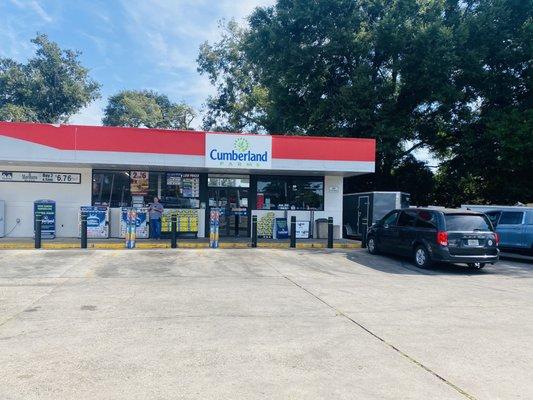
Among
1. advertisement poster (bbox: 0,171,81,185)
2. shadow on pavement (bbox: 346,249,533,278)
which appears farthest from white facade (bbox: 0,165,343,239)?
shadow on pavement (bbox: 346,249,533,278)

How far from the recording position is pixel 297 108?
2759cm

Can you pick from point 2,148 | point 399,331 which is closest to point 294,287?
point 399,331

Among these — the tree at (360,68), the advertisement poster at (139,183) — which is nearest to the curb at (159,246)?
the advertisement poster at (139,183)

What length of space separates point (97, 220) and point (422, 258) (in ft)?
38.5

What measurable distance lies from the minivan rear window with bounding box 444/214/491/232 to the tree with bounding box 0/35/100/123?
1703 inches

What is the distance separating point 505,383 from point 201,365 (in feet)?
10.5

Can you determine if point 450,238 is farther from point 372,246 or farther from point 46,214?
point 46,214

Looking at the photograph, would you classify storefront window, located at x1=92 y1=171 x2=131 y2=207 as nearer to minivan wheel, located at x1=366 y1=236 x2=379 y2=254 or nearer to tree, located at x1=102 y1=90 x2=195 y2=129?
minivan wheel, located at x1=366 y1=236 x2=379 y2=254

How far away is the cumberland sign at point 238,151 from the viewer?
1655cm

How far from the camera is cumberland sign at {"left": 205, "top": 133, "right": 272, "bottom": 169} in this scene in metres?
16.5

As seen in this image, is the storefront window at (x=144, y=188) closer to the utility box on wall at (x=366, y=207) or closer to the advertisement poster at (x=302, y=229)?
the advertisement poster at (x=302, y=229)

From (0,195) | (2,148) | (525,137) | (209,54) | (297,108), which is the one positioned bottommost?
(0,195)

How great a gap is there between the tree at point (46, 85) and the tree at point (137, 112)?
8.45m

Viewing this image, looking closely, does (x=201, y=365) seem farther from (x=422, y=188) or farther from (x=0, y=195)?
(x=422, y=188)
